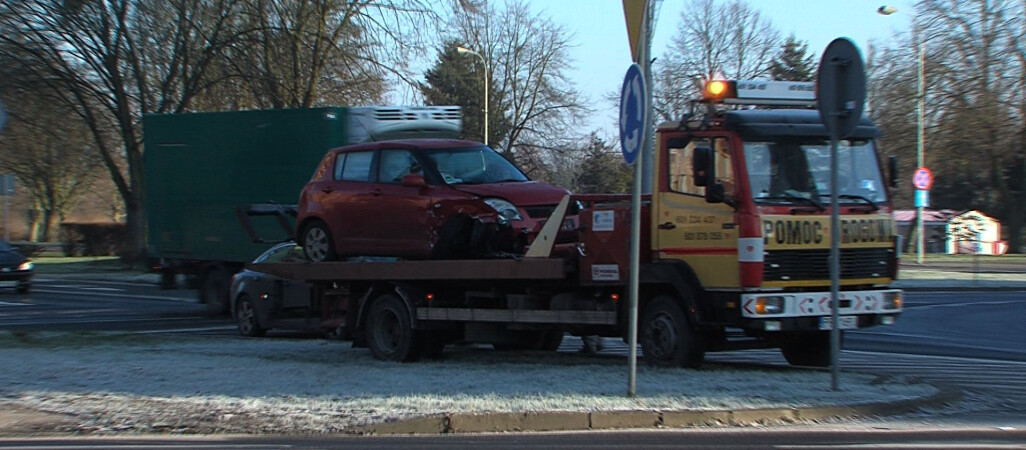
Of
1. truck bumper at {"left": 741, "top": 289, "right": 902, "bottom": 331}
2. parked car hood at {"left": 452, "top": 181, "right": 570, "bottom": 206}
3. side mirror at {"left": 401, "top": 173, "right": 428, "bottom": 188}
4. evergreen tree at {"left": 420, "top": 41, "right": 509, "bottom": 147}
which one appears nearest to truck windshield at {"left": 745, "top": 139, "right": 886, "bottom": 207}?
truck bumper at {"left": 741, "top": 289, "right": 902, "bottom": 331}

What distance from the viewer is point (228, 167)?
20.7 meters

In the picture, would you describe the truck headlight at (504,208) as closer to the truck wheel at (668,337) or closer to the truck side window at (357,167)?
the truck wheel at (668,337)

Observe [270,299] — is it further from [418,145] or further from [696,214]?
[696,214]

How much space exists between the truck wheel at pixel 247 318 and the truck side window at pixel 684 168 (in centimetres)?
827

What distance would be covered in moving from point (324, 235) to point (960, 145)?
130 ft

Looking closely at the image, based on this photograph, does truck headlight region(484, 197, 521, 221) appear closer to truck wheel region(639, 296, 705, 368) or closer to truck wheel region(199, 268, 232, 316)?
Answer: truck wheel region(639, 296, 705, 368)

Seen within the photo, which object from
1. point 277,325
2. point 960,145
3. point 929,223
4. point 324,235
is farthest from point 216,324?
point 929,223

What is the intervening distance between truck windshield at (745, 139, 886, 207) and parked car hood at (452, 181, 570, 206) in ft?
7.67

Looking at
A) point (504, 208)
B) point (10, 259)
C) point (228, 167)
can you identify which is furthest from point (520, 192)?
point (10, 259)

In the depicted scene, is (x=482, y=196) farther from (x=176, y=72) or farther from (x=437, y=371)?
(x=176, y=72)

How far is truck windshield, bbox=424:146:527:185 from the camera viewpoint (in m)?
12.4

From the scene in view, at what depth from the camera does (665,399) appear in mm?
8648

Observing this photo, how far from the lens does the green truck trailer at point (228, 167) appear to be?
18.0 meters

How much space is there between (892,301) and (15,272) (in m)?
24.8
